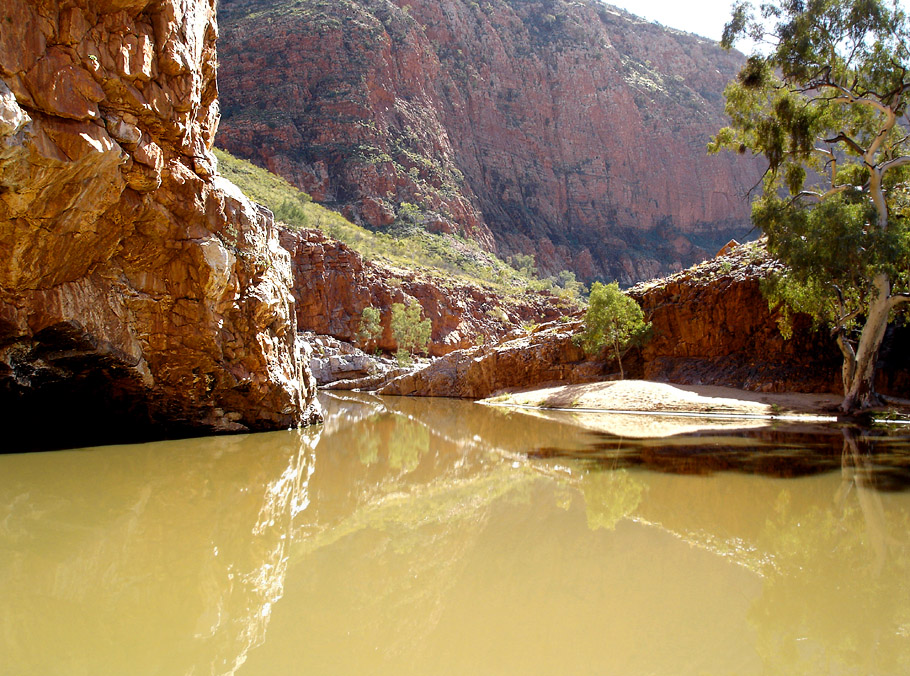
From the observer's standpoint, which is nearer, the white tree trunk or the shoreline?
the white tree trunk

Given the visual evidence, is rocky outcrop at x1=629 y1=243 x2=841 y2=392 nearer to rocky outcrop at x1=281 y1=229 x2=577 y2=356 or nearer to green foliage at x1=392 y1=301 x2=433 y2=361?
rocky outcrop at x1=281 y1=229 x2=577 y2=356

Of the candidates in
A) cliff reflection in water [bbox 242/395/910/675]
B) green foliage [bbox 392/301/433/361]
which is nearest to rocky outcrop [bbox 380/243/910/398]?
cliff reflection in water [bbox 242/395/910/675]

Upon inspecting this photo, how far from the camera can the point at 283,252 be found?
18.5m

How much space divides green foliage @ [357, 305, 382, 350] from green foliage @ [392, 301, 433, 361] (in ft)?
4.98

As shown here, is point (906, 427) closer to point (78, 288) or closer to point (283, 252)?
point (283, 252)

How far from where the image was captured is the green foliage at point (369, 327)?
2076 inches

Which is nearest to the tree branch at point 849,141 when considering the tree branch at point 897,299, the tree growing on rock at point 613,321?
the tree branch at point 897,299

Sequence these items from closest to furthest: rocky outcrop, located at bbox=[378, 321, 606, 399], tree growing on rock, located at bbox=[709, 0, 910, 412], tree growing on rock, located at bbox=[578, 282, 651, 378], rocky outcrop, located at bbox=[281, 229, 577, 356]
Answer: tree growing on rock, located at bbox=[709, 0, 910, 412] → tree growing on rock, located at bbox=[578, 282, 651, 378] → rocky outcrop, located at bbox=[378, 321, 606, 399] → rocky outcrop, located at bbox=[281, 229, 577, 356]

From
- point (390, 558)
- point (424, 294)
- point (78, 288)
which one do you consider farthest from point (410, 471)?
point (424, 294)

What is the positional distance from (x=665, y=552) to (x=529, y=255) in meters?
96.9

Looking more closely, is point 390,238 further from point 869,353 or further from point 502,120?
point 869,353

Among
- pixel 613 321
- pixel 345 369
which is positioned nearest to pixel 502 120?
pixel 345 369

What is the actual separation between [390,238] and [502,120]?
49028mm

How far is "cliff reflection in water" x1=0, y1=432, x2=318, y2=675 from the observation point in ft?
11.5
